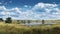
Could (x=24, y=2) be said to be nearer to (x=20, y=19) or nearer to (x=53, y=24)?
(x=20, y=19)

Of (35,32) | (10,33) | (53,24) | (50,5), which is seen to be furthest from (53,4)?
(10,33)

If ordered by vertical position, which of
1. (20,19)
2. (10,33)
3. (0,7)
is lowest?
(10,33)

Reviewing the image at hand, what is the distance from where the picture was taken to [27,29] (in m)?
5.03

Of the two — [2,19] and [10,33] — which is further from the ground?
[2,19]

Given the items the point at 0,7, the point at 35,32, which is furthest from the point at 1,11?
the point at 35,32

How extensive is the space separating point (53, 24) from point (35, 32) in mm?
606

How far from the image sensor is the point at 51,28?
5012 millimetres

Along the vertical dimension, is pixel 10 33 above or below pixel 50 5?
below

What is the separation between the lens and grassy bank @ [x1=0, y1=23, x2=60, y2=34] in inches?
197

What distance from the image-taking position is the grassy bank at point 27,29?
501 cm

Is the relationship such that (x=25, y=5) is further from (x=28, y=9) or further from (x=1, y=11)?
(x=1, y=11)

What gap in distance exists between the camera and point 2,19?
5.04 meters

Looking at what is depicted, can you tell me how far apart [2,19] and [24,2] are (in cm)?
85

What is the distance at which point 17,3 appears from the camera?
16.5 ft
